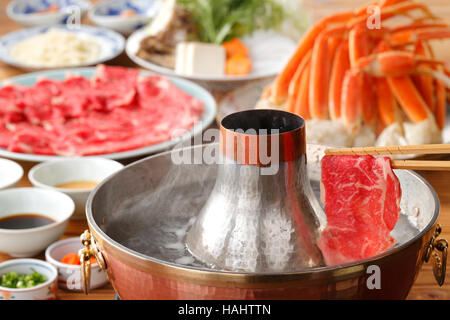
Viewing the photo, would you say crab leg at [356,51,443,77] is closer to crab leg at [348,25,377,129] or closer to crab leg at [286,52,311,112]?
crab leg at [348,25,377,129]

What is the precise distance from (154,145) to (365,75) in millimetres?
614

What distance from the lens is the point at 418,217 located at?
0.99 metres

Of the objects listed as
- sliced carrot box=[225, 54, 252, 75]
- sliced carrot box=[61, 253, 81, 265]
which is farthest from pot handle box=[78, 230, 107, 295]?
sliced carrot box=[225, 54, 252, 75]

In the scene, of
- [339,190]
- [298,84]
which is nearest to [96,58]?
[298,84]

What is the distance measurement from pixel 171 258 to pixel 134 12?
7.99 feet

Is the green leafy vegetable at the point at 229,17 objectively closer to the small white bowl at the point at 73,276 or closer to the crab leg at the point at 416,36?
the crab leg at the point at 416,36

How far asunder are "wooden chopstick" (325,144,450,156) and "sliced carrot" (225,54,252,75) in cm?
144

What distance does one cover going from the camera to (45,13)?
3107 mm

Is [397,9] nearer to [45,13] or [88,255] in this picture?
[88,255]

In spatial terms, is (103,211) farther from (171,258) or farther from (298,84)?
(298,84)

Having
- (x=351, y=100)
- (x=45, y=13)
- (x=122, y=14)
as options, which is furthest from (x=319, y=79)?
(x=45, y=13)

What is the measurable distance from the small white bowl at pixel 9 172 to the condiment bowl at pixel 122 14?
151 cm

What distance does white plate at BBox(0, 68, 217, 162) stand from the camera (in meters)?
1.68

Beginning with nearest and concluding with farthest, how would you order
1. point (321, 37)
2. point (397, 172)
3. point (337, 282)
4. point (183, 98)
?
point (337, 282) → point (397, 172) → point (321, 37) → point (183, 98)
